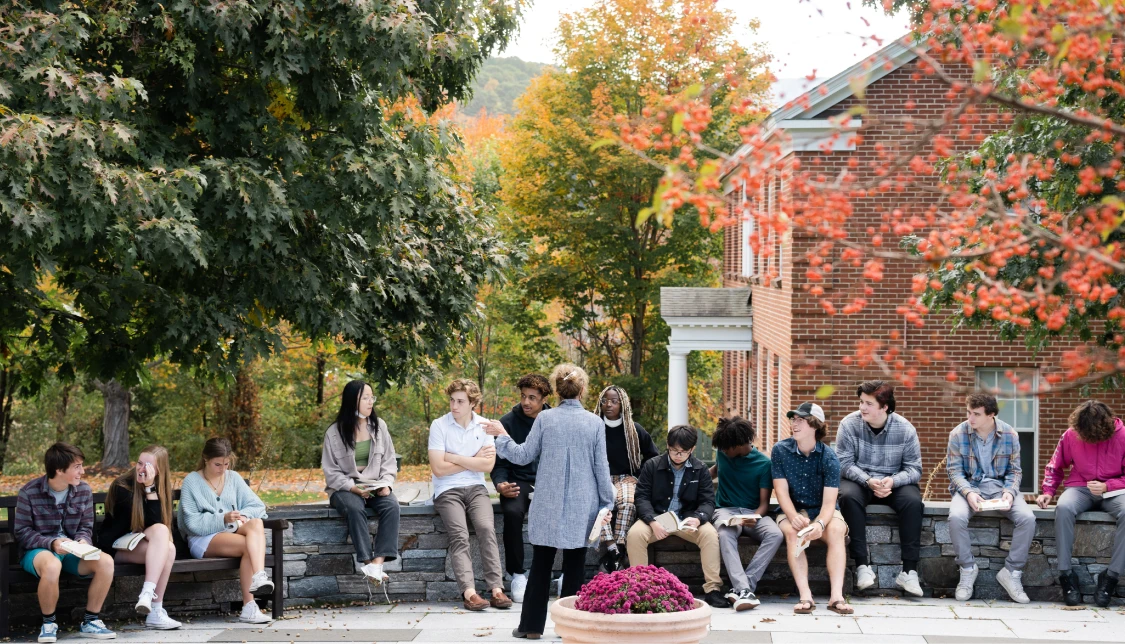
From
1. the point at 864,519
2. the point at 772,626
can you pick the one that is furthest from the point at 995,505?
the point at 772,626

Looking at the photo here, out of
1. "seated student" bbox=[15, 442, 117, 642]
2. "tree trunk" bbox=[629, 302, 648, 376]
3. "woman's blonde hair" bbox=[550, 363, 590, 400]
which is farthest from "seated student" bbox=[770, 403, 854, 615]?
"tree trunk" bbox=[629, 302, 648, 376]

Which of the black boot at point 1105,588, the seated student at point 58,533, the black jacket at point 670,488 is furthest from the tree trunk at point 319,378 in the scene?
the black boot at point 1105,588

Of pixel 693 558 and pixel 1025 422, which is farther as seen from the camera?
pixel 1025 422

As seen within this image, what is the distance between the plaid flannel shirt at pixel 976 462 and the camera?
344 inches

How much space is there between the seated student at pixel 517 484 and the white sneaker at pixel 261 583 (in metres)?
1.73

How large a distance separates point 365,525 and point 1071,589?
517 cm

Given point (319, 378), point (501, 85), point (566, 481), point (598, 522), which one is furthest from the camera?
point (501, 85)

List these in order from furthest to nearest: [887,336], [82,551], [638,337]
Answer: [638,337] → [887,336] → [82,551]

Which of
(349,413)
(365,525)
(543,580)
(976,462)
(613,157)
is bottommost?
(543,580)

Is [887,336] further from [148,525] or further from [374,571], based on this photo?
[148,525]

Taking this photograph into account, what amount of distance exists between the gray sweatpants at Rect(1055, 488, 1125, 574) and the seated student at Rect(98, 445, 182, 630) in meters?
6.29

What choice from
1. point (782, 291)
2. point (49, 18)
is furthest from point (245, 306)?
point (782, 291)

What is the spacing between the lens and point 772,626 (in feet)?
25.1

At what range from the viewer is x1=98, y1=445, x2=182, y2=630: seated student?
7.66 meters
